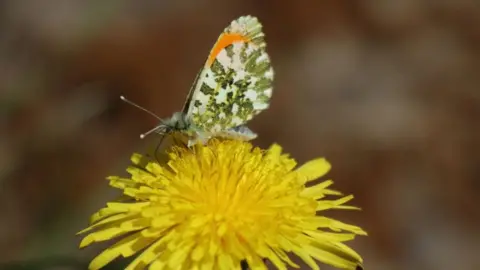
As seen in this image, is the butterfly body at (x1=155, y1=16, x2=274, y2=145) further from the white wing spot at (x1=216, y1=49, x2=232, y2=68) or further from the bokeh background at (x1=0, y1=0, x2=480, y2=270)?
the bokeh background at (x1=0, y1=0, x2=480, y2=270)

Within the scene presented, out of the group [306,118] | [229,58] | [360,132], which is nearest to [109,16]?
[306,118]

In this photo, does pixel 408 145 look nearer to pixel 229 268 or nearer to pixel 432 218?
pixel 432 218

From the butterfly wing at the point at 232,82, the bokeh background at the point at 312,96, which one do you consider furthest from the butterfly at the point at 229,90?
the bokeh background at the point at 312,96

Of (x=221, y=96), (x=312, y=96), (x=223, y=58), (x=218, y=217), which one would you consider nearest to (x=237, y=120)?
(x=221, y=96)

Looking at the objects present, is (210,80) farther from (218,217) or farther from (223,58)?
(218,217)

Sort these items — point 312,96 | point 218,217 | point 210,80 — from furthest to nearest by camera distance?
point 312,96 → point 210,80 → point 218,217

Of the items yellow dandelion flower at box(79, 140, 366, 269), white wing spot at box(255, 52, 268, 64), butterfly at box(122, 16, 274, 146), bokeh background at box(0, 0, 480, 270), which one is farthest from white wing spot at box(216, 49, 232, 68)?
bokeh background at box(0, 0, 480, 270)
